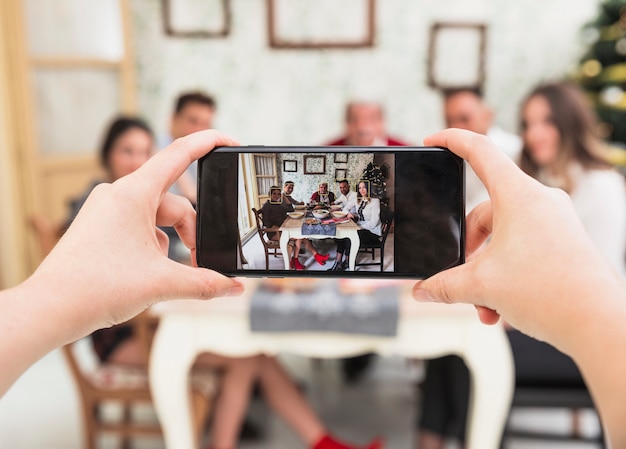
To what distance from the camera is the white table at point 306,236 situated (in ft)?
2.46

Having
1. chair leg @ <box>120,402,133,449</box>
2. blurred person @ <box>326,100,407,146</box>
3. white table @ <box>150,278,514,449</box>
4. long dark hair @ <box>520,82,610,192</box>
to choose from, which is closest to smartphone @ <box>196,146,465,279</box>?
white table @ <box>150,278,514,449</box>

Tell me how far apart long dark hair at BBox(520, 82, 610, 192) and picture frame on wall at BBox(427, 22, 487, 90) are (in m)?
1.79

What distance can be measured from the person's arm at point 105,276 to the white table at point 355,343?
89 centimetres

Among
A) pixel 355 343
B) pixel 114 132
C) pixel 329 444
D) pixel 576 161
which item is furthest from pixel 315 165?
pixel 114 132

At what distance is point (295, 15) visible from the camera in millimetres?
3879

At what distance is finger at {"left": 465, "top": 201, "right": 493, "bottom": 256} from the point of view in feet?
2.55

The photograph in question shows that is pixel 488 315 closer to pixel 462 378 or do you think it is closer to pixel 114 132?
pixel 462 378

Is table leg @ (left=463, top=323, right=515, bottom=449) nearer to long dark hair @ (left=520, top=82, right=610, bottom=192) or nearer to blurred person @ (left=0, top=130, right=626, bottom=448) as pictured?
long dark hair @ (left=520, top=82, right=610, bottom=192)

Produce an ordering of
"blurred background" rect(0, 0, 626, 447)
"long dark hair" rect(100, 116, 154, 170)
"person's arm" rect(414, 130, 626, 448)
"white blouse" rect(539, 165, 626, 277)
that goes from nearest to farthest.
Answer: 1. "person's arm" rect(414, 130, 626, 448)
2. "white blouse" rect(539, 165, 626, 277)
3. "long dark hair" rect(100, 116, 154, 170)
4. "blurred background" rect(0, 0, 626, 447)

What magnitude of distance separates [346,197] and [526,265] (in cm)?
24

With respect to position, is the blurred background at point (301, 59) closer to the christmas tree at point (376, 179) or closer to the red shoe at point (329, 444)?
the red shoe at point (329, 444)

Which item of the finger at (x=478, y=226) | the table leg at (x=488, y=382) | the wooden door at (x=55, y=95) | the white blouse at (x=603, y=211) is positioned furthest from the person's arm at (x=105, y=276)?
the wooden door at (x=55, y=95)

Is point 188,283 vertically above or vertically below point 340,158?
below

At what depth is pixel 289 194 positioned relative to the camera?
2.44 feet
